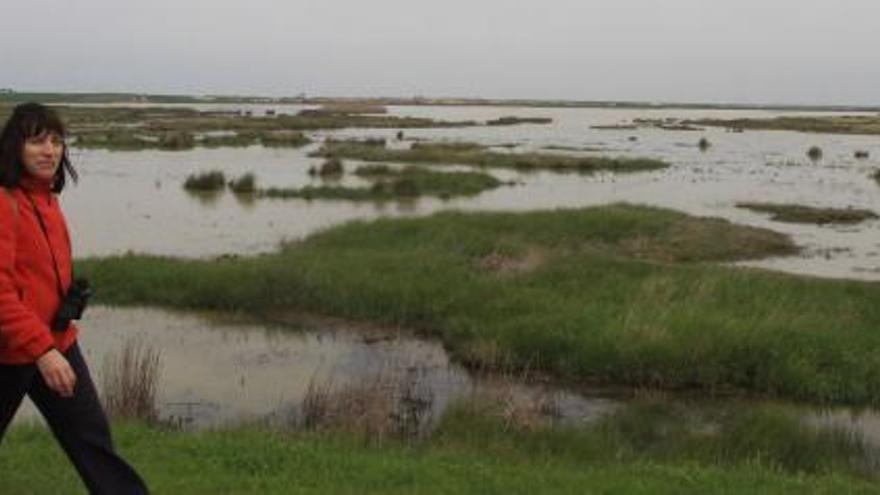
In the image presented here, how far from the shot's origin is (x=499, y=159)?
172 feet

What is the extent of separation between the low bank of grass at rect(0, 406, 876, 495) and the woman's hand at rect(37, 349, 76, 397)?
2.26m

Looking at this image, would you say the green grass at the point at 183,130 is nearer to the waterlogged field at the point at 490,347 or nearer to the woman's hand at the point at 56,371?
the waterlogged field at the point at 490,347

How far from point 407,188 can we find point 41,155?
31786 mm

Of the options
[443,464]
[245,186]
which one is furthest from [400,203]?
[443,464]

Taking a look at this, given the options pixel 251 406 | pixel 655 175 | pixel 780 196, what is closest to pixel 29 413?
pixel 251 406

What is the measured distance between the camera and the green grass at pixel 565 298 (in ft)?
46.3

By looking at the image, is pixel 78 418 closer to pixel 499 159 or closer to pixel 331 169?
pixel 331 169

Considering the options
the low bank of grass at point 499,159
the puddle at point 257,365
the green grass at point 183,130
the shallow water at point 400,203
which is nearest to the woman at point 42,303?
the puddle at point 257,365

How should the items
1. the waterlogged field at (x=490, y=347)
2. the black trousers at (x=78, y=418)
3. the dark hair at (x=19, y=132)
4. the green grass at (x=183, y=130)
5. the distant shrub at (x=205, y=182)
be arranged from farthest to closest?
the green grass at (x=183, y=130) < the distant shrub at (x=205, y=182) < the waterlogged field at (x=490, y=347) < the black trousers at (x=78, y=418) < the dark hair at (x=19, y=132)

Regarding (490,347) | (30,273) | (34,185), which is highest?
(34,185)

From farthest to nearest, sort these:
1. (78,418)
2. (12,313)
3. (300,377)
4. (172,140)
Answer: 1. (172,140)
2. (300,377)
3. (78,418)
4. (12,313)

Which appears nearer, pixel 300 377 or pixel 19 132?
pixel 19 132

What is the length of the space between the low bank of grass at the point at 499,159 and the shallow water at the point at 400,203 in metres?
A: 1.87

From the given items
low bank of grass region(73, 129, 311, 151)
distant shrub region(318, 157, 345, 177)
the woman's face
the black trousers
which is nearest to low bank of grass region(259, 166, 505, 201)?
distant shrub region(318, 157, 345, 177)
